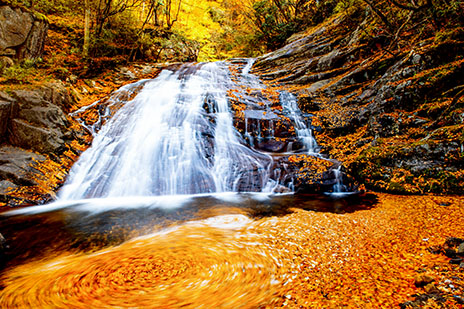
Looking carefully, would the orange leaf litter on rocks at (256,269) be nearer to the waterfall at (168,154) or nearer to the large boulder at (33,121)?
the waterfall at (168,154)

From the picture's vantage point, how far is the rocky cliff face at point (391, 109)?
504 centimetres

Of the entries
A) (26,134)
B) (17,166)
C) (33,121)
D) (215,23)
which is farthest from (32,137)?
(215,23)

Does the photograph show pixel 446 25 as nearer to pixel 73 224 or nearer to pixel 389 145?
pixel 389 145

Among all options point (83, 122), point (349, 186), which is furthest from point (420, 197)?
point (83, 122)

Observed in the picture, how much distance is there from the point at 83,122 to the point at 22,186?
3.50m

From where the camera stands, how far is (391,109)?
7062mm

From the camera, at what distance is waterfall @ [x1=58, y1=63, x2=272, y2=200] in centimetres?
639

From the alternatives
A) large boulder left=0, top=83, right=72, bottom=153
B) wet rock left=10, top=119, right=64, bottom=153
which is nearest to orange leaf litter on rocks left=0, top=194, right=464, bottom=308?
wet rock left=10, top=119, right=64, bottom=153

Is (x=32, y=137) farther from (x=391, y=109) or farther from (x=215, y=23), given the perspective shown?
(x=215, y=23)

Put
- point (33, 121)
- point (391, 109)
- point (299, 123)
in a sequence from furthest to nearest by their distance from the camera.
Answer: point (299, 123) → point (391, 109) → point (33, 121)

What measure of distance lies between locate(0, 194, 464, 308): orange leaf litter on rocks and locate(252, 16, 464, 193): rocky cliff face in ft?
5.85

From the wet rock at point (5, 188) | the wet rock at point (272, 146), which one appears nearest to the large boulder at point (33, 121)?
the wet rock at point (5, 188)

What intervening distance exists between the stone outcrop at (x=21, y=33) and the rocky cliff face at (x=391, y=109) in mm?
12274

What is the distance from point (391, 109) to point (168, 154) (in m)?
8.06
